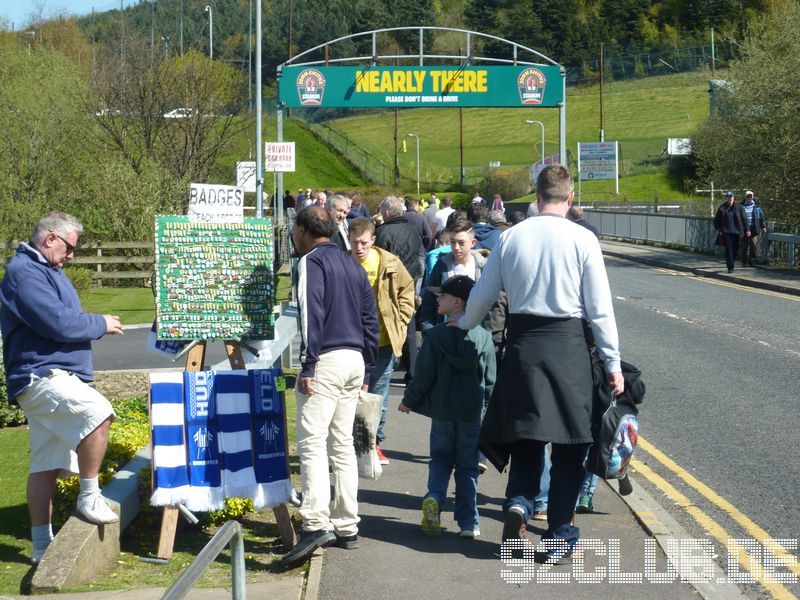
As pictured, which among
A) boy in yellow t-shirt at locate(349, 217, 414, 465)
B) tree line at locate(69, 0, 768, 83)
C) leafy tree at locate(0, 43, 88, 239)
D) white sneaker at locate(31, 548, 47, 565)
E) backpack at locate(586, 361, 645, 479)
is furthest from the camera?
tree line at locate(69, 0, 768, 83)

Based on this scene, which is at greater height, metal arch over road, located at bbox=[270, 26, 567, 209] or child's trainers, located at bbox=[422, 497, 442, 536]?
metal arch over road, located at bbox=[270, 26, 567, 209]

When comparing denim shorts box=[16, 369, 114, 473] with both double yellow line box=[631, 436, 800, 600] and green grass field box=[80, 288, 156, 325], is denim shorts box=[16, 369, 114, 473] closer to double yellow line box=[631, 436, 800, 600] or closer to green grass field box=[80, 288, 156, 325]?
double yellow line box=[631, 436, 800, 600]

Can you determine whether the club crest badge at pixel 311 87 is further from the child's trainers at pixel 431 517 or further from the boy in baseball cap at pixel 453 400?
the child's trainers at pixel 431 517

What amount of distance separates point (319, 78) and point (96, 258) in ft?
29.1

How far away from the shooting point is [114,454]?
24.1 ft

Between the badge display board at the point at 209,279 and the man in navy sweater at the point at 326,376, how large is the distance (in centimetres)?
38

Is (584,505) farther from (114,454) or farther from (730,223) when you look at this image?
(730,223)

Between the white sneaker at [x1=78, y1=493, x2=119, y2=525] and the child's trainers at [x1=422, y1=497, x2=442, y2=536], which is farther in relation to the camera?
the child's trainers at [x1=422, y1=497, x2=442, y2=536]

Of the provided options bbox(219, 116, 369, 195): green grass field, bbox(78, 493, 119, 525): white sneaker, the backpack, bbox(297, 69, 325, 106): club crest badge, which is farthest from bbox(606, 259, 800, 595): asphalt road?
bbox(219, 116, 369, 195): green grass field

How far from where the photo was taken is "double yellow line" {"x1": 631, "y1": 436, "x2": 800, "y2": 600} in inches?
231

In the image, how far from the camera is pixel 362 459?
22.2 feet

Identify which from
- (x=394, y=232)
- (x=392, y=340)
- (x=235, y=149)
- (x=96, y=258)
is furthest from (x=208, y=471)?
A: (x=235, y=149)

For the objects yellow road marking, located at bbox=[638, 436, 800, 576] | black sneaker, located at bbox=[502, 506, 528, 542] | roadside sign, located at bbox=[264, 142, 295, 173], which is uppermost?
roadside sign, located at bbox=[264, 142, 295, 173]

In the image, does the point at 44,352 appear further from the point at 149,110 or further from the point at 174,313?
the point at 149,110
